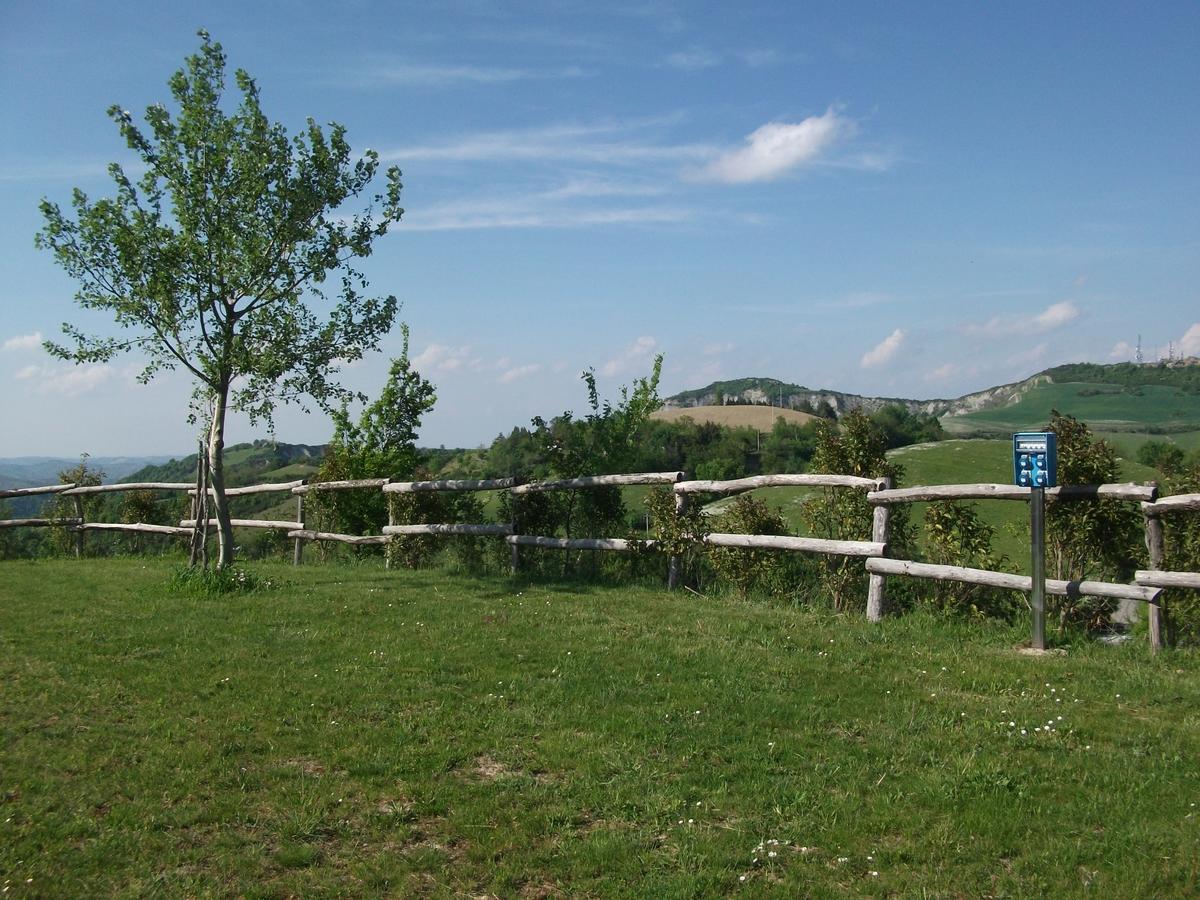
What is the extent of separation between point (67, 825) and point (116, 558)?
14.5 m

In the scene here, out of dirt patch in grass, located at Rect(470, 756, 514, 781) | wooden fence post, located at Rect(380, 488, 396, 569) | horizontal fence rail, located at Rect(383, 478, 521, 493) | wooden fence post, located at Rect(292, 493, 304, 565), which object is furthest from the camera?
wooden fence post, located at Rect(292, 493, 304, 565)

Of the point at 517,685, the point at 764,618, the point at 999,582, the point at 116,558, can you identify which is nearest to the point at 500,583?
the point at 764,618

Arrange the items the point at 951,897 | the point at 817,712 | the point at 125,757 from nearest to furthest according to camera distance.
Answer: the point at 951,897 < the point at 125,757 < the point at 817,712

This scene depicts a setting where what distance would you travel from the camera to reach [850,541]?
32.9ft

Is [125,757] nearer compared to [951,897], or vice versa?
[951,897]

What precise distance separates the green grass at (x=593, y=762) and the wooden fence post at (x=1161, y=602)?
0.62ft

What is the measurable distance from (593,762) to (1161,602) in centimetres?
532

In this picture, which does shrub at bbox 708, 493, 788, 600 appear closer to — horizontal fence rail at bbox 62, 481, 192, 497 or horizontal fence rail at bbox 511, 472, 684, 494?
horizontal fence rail at bbox 511, 472, 684, 494

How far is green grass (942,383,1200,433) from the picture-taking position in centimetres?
3734

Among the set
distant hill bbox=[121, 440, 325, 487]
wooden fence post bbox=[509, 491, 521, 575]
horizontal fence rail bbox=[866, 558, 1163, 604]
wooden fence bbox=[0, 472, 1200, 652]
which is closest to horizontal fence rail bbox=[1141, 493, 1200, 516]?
wooden fence bbox=[0, 472, 1200, 652]

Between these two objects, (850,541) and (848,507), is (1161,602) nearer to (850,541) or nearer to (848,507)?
(850,541)

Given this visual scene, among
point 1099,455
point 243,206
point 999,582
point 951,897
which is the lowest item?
point 951,897

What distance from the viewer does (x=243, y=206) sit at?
11.8 meters

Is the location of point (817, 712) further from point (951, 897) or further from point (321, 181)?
point (321, 181)
